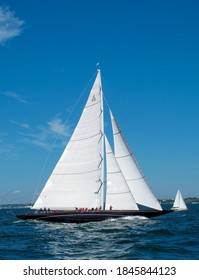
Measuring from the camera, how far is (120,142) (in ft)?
135

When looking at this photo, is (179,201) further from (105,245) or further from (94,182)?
(105,245)

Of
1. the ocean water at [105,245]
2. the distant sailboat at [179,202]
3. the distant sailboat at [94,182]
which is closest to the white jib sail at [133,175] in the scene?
the distant sailboat at [94,182]

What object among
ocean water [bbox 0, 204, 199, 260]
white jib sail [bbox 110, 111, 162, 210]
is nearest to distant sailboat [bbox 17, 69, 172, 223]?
white jib sail [bbox 110, 111, 162, 210]

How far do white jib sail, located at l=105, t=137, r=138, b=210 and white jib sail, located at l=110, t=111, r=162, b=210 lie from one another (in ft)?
3.71

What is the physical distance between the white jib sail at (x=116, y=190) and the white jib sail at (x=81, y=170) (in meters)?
1.08

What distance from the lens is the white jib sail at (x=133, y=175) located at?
39.3m

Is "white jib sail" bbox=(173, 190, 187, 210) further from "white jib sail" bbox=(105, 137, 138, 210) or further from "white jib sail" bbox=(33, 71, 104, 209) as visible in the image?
"white jib sail" bbox=(105, 137, 138, 210)

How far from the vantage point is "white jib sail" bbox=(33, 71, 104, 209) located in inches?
1585

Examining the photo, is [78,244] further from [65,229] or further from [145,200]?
[145,200]

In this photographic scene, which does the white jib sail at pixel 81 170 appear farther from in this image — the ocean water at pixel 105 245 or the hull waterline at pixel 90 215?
the ocean water at pixel 105 245
